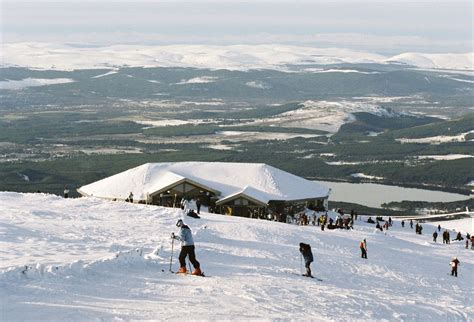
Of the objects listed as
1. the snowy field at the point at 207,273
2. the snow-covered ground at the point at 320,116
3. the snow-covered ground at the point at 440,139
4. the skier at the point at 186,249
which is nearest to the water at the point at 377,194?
the snowy field at the point at 207,273

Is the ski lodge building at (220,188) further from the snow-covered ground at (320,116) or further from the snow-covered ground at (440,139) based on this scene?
the snow-covered ground at (320,116)

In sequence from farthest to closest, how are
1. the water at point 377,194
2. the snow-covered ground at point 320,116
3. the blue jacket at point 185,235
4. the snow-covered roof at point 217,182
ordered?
the snow-covered ground at point 320,116 < the water at point 377,194 < the snow-covered roof at point 217,182 < the blue jacket at point 185,235

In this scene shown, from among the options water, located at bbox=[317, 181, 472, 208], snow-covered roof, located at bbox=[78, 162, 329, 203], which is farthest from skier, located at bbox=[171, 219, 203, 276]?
water, located at bbox=[317, 181, 472, 208]

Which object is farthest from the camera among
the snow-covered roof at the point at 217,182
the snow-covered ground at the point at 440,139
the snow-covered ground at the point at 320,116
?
the snow-covered ground at the point at 320,116

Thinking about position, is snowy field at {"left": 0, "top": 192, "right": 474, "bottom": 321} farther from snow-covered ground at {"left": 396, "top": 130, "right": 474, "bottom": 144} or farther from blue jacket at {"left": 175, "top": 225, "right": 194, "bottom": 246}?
snow-covered ground at {"left": 396, "top": 130, "right": 474, "bottom": 144}

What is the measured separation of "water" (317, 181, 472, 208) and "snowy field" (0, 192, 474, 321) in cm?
4460

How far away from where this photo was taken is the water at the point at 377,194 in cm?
7519

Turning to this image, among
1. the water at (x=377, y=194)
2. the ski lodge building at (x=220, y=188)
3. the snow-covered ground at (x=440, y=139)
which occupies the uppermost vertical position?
the snow-covered ground at (x=440, y=139)

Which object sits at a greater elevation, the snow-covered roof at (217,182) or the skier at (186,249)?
the snow-covered roof at (217,182)

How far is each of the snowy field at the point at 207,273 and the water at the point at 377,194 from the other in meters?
44.6

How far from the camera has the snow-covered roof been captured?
4266cm

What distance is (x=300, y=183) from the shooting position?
46.2 meters

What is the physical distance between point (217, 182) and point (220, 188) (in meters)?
0.81

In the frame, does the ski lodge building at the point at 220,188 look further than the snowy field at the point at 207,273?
Yes
